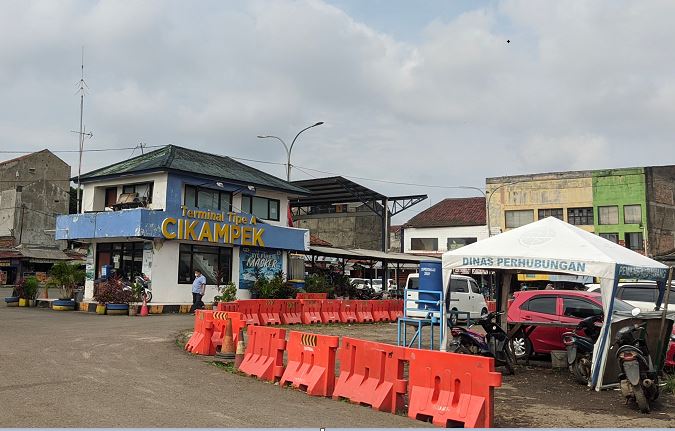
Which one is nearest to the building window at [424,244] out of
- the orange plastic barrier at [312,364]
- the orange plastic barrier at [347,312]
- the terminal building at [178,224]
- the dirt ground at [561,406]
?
the terminal building at [178,224]

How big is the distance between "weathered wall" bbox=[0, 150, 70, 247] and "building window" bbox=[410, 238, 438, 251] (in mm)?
36206

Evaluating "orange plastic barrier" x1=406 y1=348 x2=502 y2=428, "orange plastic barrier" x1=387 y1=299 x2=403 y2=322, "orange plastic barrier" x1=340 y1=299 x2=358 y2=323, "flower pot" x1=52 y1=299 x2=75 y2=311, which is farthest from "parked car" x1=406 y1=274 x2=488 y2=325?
"orange plastic barrier" x1=406 y1=348 x2=502 y2=428

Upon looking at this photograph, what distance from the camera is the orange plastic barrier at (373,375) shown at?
8320 mm

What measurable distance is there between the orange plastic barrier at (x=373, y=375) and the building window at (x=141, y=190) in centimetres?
2093

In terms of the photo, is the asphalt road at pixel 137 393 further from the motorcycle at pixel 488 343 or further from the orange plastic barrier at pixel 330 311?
the orange plastic barrier at pixel 330 311

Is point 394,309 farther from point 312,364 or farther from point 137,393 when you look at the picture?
point 137,393

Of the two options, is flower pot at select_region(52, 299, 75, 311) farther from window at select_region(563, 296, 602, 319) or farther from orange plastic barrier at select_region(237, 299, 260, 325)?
window at select_region(563, 296, 602, 319)

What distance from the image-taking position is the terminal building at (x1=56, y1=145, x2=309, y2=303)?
27.1 meters

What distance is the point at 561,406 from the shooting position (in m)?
8.98

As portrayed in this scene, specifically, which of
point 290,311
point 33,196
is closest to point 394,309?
point 290,311

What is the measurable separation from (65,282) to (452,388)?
23562 mm

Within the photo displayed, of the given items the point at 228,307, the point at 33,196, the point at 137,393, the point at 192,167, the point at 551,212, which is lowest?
the point at 137,393

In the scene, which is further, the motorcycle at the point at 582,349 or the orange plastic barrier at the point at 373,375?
the motorcycle at the point at 582,349

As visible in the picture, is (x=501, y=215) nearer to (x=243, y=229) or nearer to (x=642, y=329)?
(x=243, y=229)
